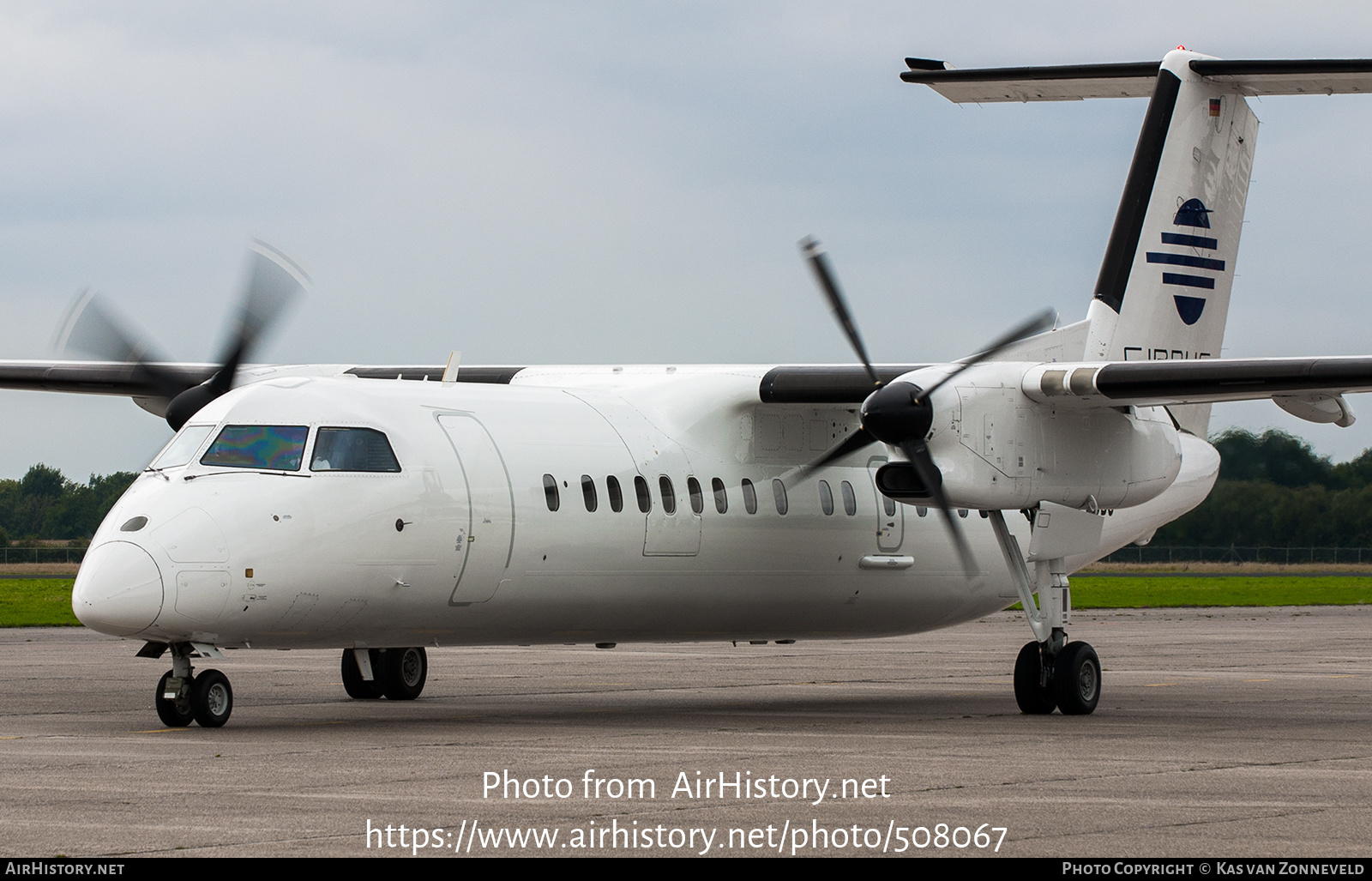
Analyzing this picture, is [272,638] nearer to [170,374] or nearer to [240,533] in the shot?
[240,533]

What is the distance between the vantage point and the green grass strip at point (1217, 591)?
49000mm

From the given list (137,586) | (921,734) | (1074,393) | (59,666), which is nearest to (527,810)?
(137,586)

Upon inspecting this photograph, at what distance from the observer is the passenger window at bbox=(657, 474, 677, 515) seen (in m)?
16.1

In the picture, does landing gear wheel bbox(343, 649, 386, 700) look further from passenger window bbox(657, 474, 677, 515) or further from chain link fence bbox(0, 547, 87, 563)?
chain link fence bbox(0, 547, 87, 563)

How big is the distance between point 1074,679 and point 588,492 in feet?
16.4

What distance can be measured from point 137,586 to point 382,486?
7.29 feet

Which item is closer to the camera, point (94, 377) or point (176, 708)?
point (176, 708)

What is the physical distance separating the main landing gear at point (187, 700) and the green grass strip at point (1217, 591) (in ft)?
113

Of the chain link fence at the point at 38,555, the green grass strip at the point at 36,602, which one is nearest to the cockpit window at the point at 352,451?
the green grass strip at the point at 36,602

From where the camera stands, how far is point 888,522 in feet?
59.5

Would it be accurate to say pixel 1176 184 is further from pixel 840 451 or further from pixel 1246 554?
pixel 1246 554

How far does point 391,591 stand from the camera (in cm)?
1388

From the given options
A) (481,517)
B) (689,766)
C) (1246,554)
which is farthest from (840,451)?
(1246,554)

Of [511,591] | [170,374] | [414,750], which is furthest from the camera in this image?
[170,374]
